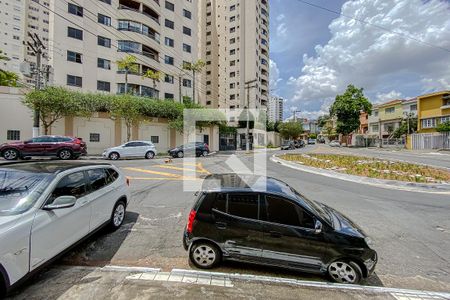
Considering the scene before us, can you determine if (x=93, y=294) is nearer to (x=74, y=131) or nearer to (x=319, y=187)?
(x=319, y=187)

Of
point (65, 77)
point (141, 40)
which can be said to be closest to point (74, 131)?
point (65, 77)

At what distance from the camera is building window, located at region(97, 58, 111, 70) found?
3023 centimetres

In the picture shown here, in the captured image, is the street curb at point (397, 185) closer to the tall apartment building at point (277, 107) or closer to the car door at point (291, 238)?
the car door at point (291, 238)

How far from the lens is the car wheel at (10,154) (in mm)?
15125

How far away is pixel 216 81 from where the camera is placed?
6431cm

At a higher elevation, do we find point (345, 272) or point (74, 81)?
point (74, 81)

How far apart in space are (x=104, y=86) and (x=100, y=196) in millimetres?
31160

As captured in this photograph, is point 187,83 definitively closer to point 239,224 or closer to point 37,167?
point 37,167

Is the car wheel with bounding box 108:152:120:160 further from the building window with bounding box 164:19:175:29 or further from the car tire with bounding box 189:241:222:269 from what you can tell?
the building window with bounding box 164:19:175:29

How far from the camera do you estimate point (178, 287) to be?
300cm

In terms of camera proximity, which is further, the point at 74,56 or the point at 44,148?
the point at 74,56

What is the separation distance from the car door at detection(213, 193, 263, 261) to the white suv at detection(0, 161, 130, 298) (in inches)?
85.6

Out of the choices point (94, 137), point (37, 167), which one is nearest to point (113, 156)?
point (94, 137)

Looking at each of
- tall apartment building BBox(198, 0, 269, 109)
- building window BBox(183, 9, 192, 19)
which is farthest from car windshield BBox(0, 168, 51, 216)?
tall apartment building BBox(198, 0, 269, 109)
